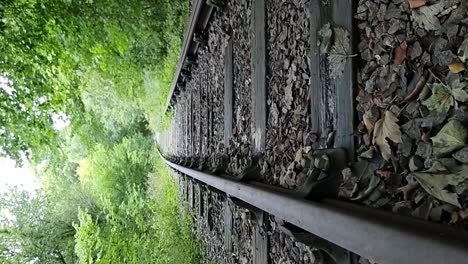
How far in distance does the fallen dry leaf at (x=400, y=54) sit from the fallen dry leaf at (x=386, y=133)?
0.50 ft

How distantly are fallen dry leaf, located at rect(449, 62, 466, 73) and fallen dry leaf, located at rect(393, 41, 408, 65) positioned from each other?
7.7 inches

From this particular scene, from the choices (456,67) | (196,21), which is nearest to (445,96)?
(456,67)

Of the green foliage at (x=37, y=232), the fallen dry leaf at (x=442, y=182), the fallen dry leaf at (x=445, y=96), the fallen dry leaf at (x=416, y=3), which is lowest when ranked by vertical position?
the green foliage at (x=37, y=232)

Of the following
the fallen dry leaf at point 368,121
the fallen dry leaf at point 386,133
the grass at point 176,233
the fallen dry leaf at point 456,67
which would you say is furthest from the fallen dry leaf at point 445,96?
the grass at point 176,233

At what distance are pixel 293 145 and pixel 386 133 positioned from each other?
3.02 ft

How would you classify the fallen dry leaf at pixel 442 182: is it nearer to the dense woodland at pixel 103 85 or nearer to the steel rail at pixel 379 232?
the steel rail at pixel 379 232

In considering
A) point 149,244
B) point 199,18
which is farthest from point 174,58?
point 199,18

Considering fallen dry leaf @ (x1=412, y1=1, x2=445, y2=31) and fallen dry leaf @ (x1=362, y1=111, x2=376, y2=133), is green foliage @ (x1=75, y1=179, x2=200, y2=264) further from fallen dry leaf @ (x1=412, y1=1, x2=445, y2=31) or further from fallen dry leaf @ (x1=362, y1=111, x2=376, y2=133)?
fallen dry leaf @ (x1=412, y1=1, x2=445, y2=31)

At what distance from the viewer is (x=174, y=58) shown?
32.9 ft

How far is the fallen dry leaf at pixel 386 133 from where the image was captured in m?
1.36

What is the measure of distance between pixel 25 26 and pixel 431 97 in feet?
22.9

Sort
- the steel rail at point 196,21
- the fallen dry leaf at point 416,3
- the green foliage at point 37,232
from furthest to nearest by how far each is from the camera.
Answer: the green foliage at point 37,232, the steel rail at point 196,21, the fallen dry leaf at point 416,3

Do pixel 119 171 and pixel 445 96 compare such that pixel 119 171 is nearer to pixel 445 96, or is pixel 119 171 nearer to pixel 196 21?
pixel 196 21

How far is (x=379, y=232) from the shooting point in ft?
3.65
